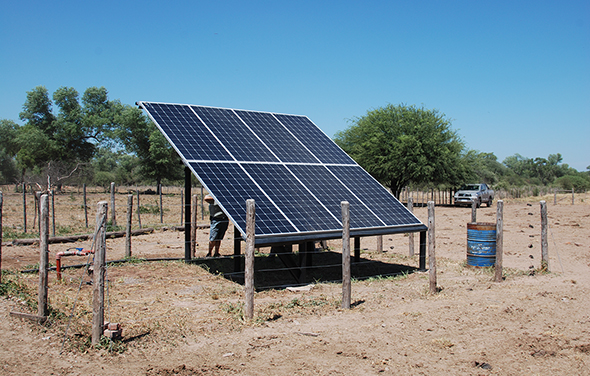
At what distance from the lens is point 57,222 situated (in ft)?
67.1

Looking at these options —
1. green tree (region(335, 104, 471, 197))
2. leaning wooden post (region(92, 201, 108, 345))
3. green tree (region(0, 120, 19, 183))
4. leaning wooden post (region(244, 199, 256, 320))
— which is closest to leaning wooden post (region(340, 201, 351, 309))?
leaning wooden post (region(244, 199, 256, 320))

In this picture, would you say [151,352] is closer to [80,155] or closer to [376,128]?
[376,128]

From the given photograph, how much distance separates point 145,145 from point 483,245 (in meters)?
49.5

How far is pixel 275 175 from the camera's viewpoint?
10398 millimetres

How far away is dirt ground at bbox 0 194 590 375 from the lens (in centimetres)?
533

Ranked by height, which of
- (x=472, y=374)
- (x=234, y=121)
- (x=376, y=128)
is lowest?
(x=472, y=374)

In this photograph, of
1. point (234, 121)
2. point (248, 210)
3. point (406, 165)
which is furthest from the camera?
point (406, 165)

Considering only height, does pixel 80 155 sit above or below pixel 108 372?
above

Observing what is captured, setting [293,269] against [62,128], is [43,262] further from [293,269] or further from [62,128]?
[62,128]

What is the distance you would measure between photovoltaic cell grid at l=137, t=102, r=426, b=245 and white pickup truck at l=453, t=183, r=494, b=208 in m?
28.1

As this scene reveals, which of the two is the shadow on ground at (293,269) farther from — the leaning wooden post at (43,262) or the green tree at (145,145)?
the green tree at (145,145)

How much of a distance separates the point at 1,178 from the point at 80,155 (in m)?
20.9

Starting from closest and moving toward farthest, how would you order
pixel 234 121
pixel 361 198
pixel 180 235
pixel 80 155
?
pixel 361 198 → pixel 234 121 → pixel 180 235 → pixel 80 155

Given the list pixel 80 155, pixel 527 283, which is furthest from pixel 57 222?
pixel 80 155
